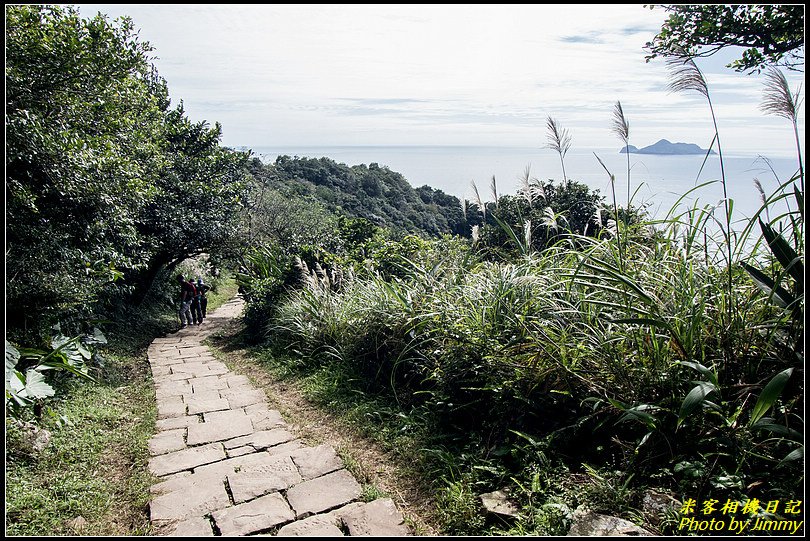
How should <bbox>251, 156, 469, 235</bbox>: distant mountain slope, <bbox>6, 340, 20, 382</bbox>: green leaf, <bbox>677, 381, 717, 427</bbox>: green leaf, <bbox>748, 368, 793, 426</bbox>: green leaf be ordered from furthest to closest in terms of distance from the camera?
1. <bbox>251, 156, 469, 235</bbox>: distant mountain slope
2. <bbox>6, 340, 20, 382</bbox>: green leaf
3. <bbox>677, 381, 717, 427</bbox>: green leaf
4. <bbox>748, 368, 793, 426</bbox>: green leaf

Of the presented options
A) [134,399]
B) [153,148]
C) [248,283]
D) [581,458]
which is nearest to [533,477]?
[581,458]

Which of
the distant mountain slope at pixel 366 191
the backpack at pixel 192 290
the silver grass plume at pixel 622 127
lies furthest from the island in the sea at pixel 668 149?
the distant mountain slope at pixel 366 191

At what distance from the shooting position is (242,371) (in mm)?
5836

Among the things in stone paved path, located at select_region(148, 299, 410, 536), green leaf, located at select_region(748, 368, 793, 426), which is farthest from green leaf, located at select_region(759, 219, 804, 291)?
stone paved path, located at select_region(148, 299, 410, 536)

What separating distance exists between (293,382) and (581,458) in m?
3.38

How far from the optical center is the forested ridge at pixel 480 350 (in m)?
2.05

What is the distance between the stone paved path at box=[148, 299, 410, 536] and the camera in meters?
2.35

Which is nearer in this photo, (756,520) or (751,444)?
(756,520)

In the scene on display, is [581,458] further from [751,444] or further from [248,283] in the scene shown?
[248,283]

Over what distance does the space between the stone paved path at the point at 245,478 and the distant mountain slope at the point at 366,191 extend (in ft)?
58.6

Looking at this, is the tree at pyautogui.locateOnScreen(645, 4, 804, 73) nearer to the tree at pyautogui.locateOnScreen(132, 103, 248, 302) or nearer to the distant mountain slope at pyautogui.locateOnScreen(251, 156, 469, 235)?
the tree at pyautogui.locateOnScreen(132, 103, 248, 302)

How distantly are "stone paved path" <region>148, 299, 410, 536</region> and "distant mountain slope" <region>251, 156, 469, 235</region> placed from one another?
703 inches

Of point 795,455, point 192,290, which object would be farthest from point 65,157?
point 192,290

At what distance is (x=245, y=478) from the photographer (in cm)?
286
